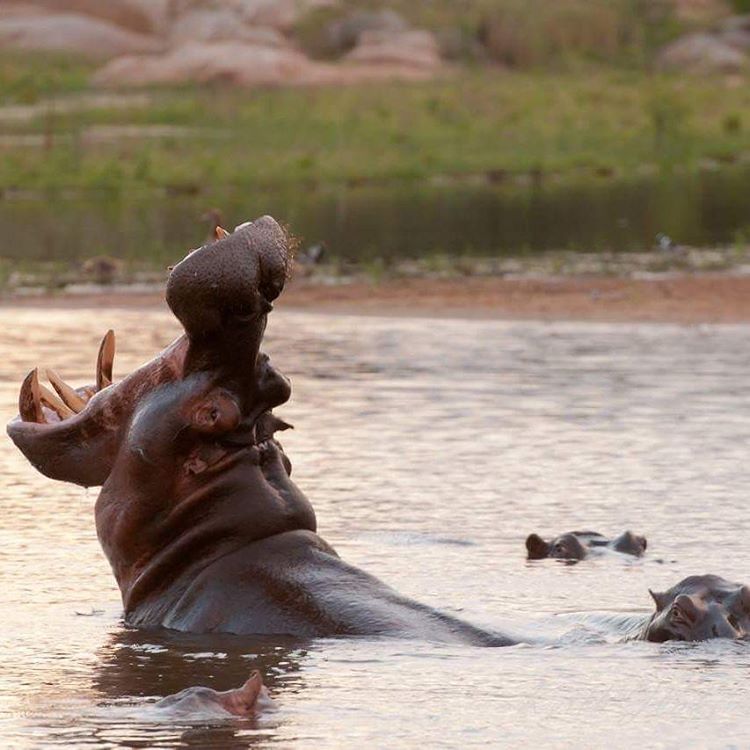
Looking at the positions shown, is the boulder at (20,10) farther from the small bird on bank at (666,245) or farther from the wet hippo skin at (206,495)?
the wet hippo skin at (206,495)

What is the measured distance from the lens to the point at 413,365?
13.0m

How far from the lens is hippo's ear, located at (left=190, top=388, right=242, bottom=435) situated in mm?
5172

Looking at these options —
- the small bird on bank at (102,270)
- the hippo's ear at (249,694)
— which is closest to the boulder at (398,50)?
the small bird on bank at (102,270)

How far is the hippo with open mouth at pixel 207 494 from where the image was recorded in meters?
5.23

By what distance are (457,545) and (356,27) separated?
4586 cm

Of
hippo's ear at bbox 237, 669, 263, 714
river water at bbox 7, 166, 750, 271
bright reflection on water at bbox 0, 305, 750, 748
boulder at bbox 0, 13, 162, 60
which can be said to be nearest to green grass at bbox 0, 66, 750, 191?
river water at bbox 7, 166, 750, 271

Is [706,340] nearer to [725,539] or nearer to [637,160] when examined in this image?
[725,539]

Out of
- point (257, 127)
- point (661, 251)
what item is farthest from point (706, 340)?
point (257, 127)

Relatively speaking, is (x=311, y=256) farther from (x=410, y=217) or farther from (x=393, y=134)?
(x=393, y=134)

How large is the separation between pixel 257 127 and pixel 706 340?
22240mm

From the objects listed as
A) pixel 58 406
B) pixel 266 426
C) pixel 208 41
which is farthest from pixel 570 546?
pixel 208 41

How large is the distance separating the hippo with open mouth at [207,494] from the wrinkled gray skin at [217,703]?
28cm

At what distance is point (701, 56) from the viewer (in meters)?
50.8

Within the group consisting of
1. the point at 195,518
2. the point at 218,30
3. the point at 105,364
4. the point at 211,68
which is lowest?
the point at 195,518
